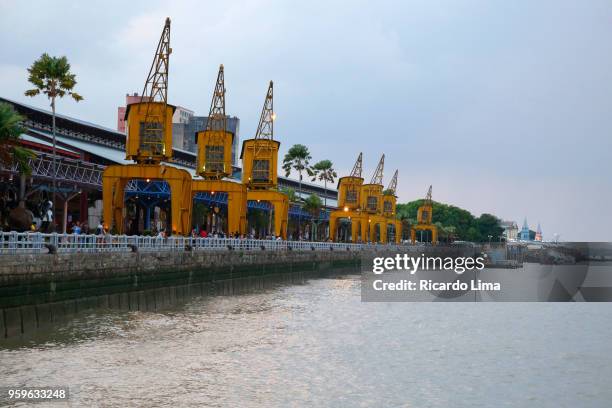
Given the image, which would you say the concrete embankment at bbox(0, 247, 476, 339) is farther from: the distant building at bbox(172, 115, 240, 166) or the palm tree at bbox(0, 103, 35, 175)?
the distant building at bbox(172, 115, 240, 166)

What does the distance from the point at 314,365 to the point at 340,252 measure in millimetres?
70448

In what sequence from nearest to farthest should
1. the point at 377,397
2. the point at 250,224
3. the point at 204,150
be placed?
the point at 377,397 < the point at 204,150 < the point at 250,224

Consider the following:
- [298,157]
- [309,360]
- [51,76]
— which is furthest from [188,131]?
[309,360]

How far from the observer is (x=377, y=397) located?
2230cm

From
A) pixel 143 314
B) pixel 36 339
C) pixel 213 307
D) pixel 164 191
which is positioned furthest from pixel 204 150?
pixel 36 339

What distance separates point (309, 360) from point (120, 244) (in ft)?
51.3

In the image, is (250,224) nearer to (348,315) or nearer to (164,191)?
(164,191)

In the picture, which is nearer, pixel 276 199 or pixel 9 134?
pixel 9 134

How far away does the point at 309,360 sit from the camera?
2731 centimetres

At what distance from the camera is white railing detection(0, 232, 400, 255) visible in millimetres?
28125

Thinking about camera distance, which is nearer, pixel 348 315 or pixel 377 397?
pixel 377 397

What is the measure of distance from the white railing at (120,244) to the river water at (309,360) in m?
3.39

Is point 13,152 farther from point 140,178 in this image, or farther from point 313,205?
point 313,205

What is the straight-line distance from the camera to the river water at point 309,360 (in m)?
21.8
